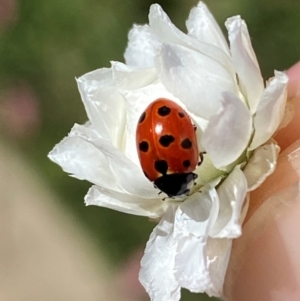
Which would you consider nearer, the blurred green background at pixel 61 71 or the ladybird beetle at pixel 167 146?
the ladybird beetle at pixel 167 146

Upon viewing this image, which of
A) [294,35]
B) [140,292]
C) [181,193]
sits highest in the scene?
[181,193]

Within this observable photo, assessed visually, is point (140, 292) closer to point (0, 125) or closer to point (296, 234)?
point (0, 125)

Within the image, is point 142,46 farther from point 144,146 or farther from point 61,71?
point 61,71

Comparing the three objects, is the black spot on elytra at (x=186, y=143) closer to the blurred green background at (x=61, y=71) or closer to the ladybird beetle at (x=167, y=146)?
the ladybird beetle at (x=167, y=146)

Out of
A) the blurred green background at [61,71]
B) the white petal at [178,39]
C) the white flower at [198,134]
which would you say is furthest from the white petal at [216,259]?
the blurred green background at [61,71]

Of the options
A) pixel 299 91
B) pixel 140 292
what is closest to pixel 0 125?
pixel 140 292

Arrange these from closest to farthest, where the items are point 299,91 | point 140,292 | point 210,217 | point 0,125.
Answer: point 210,217 → point 299,91 → point 140,292 → point 0,125

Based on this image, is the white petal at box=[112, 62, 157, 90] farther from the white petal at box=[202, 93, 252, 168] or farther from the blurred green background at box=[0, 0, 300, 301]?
the blurred green background at box=[0, 0, 300, 301]

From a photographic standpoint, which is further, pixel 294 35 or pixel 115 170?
pixel 294 35

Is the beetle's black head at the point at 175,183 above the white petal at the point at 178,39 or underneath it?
underneath
